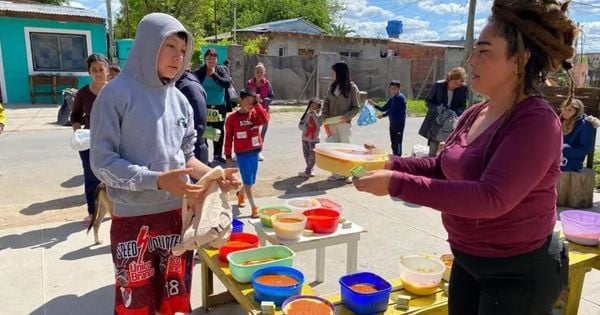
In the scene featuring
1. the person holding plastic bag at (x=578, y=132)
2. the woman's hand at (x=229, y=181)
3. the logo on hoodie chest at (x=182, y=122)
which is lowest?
the person holding plastic bag at (x=578, y=132)

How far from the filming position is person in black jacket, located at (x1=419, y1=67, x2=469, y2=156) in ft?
21.9

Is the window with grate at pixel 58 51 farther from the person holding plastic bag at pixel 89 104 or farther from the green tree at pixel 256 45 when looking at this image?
the person holding plastic bag at pixel 89 104

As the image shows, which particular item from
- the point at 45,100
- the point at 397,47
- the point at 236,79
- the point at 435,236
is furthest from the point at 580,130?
the point at 397,47

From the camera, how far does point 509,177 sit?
4.78 feet

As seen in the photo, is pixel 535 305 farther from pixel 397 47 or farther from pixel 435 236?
pixel 397 47

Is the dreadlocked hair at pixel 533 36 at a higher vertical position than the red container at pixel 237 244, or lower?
higher

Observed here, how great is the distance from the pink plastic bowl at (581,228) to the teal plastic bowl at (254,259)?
77.3 inches

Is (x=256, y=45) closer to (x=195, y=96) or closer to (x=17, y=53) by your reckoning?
(x=17, y=53)

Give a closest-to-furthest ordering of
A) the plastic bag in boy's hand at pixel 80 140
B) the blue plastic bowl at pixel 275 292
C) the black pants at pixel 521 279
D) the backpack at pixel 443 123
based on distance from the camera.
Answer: the black pants at pixel 521 279 → the blue plastic bowl at pixel 275 292 → the plastic bag in boy's hand at pixel 80 140 → the backpack at pixel 443 123

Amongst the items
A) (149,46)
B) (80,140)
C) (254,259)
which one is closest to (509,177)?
(149,46)

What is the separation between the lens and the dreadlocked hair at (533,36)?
154 centimetres

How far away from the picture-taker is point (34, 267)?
13.0ft

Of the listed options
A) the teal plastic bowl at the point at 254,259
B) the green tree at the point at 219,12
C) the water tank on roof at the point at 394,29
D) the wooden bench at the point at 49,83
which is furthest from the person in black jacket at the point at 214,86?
the water tank on roof at the point at 394,29

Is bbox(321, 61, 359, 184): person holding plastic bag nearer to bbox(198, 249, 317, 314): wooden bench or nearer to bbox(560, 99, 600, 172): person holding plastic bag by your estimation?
bbox(560, 99, 600, 172): person holding plastic bag
